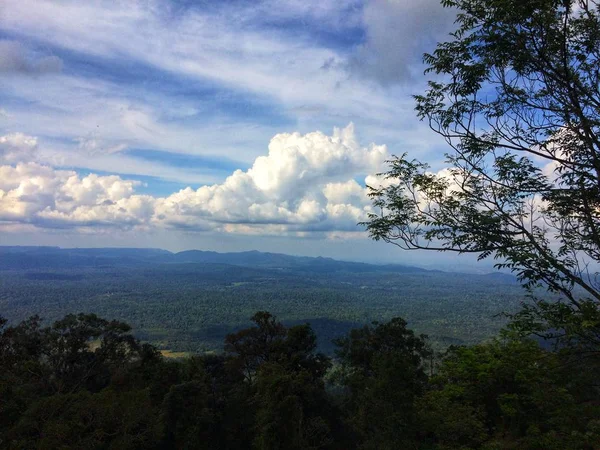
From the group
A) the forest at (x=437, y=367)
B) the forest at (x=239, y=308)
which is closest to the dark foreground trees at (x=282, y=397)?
the forest at (x=437, y=367)

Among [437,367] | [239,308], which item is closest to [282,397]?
[437,367]

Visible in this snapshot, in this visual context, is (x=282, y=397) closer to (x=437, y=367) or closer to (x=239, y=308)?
(x=437, y=367)

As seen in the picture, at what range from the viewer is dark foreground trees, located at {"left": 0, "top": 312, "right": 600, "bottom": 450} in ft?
33.7

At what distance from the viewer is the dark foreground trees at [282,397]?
404 inches

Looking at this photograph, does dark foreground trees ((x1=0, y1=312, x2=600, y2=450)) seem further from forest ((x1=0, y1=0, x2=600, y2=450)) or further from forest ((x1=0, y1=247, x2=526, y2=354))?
forest ((x1=0, y1=247, x2=526, y2=354))

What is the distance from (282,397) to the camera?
530 inches

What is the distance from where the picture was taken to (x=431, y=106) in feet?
20.9

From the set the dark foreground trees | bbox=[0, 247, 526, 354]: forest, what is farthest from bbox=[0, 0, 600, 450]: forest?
bbox=[0, 247, 526, 354]: forest

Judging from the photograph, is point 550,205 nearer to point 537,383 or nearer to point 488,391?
point 537,383

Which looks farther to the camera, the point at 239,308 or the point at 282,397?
the point at 239,308

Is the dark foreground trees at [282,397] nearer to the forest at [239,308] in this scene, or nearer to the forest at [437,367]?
the forest at [437,367]

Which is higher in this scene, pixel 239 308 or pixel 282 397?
pixel 282 397

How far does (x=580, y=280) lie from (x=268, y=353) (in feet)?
60.4

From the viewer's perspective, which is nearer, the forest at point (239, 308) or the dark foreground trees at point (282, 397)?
the dark foreground trees at point (282, 397)
